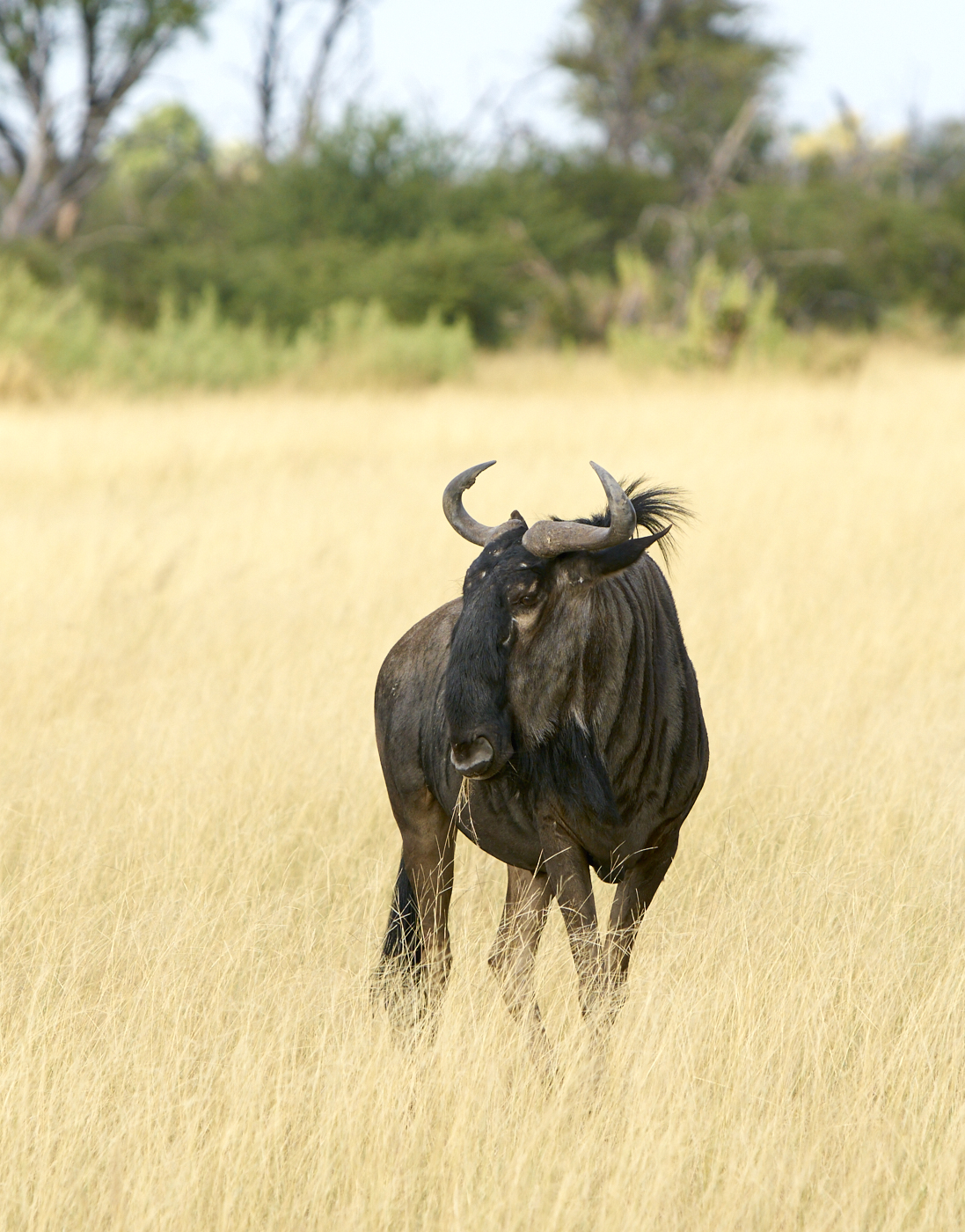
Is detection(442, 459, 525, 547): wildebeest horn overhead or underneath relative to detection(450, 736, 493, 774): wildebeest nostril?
overhead

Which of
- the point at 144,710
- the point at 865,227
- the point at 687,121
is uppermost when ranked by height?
the point at 687,121

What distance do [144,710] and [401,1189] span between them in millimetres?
3260

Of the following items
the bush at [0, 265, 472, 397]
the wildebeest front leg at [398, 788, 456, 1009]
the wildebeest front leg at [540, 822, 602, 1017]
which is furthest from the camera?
the bush at [0, 265, 472, 397]

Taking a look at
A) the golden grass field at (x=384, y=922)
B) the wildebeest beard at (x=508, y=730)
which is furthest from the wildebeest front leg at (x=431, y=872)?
the wildebeest beard at (x=508, y=730)

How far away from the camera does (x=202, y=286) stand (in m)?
22.5

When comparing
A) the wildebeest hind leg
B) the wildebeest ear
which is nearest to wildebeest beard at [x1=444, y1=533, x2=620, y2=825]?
the wildebeest ear

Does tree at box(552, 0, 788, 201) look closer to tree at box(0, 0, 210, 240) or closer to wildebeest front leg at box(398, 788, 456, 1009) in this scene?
tree at box(0, 0, 210, 240)

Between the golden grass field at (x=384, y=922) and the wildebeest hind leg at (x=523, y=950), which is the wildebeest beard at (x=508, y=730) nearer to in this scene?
the wildebeest hind leg at (x=523, y=950)

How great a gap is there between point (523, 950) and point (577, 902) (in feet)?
0.86

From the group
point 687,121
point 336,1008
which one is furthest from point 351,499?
point 687,121

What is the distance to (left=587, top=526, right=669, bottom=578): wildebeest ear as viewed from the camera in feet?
8.38

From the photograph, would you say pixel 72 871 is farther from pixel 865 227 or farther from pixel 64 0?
pixel 865 227

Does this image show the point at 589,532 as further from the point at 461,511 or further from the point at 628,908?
the point at 628,908

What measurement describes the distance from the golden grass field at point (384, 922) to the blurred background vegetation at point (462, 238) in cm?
999
